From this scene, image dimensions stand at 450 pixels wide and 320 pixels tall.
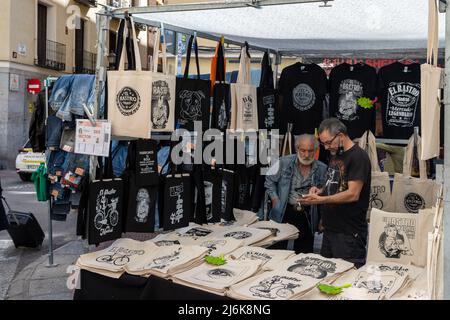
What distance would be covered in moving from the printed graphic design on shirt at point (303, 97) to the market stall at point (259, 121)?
0.05 ft

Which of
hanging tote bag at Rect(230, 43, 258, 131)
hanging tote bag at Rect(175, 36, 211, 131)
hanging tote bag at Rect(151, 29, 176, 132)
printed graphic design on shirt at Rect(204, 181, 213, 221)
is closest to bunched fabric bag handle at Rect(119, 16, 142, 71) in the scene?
hanging tote bag at Rect(151, 29, 176, 132)

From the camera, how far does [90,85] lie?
573cm

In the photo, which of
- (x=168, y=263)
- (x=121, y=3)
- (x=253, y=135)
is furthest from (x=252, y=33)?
(x=121, y=3)

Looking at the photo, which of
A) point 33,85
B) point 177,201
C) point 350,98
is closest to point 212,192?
point 177,201

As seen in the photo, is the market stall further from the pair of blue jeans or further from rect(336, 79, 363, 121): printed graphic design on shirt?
the pair of blue jeans

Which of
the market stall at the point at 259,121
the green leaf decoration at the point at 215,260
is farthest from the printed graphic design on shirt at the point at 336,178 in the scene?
the green leaf decoration at the point at 215,260

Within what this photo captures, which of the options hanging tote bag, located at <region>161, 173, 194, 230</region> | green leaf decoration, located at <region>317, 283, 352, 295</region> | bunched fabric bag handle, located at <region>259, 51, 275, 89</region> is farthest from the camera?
bunched fabric bag handle, located at <region>259, 51, 275, 89</region>

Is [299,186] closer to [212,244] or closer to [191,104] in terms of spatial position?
[191,104]

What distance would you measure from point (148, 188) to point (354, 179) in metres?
1.47

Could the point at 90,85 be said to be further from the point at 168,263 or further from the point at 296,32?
the point at 168,263

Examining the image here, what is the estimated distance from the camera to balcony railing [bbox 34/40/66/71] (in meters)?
19.5

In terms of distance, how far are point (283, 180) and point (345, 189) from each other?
953 mm

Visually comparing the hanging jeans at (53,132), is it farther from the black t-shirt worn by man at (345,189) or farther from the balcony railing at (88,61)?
the balcony railing at (88,61)

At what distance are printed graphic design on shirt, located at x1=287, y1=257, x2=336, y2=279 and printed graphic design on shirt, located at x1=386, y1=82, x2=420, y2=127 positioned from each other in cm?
251
